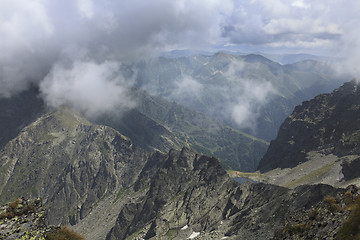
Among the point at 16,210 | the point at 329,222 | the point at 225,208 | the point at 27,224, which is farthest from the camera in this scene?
the point at 225,208

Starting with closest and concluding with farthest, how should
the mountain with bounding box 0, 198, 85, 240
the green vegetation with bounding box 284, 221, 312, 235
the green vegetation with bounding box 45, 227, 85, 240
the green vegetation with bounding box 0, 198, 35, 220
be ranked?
1. the green vegetation with bounding box 45, 227, 85, 240
2. the mountain with bounding box 0, 198, 85, 240
3. the green vegetation with bounding box 0, 198, 35, 220
4. the green vegetation with bounding box 284, 221, 312, 235

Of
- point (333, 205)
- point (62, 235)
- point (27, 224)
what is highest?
point (27, 224)

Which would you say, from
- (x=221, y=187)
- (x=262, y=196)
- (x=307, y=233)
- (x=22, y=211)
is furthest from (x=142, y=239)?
(x=307, y=233)

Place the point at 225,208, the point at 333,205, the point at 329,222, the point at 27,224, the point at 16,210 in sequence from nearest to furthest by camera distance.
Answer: the point at 329,222 < the point at 27,224 < the point at 333,205 < the point at 16,210 < the point at 225,208

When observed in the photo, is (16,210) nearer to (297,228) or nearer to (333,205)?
(297,228)

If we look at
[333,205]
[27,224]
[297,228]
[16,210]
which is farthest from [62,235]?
[333,205]

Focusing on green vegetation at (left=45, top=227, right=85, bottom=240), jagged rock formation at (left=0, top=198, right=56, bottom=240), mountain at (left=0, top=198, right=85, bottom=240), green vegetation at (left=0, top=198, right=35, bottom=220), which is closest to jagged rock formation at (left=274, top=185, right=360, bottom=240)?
green vegetation at (left=45, top=227, right=85, bottom=240)

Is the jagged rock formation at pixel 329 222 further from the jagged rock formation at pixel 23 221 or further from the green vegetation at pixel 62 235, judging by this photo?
the jagged rock formation at pixel 23 221

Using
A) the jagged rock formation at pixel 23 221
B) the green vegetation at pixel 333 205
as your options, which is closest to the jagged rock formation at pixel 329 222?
the green vegetation at pixel 333 205

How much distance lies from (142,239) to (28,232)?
134 meters

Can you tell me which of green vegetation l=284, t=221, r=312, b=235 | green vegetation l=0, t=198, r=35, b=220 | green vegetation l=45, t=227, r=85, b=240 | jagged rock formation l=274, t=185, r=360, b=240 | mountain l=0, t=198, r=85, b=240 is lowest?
green vegetation l=284, t=221, r=312, b=235

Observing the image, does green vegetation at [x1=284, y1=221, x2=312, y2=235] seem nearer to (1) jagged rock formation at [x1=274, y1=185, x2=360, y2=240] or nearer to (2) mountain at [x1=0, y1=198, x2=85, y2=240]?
(1) jagged rock formation at [x1=274, y1=185, x2=360, y2=240]

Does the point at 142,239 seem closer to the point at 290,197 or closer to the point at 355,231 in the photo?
the point at 290,197

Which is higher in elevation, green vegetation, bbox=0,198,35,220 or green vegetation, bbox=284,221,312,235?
green vegetation, bbox=0,198,35,220
